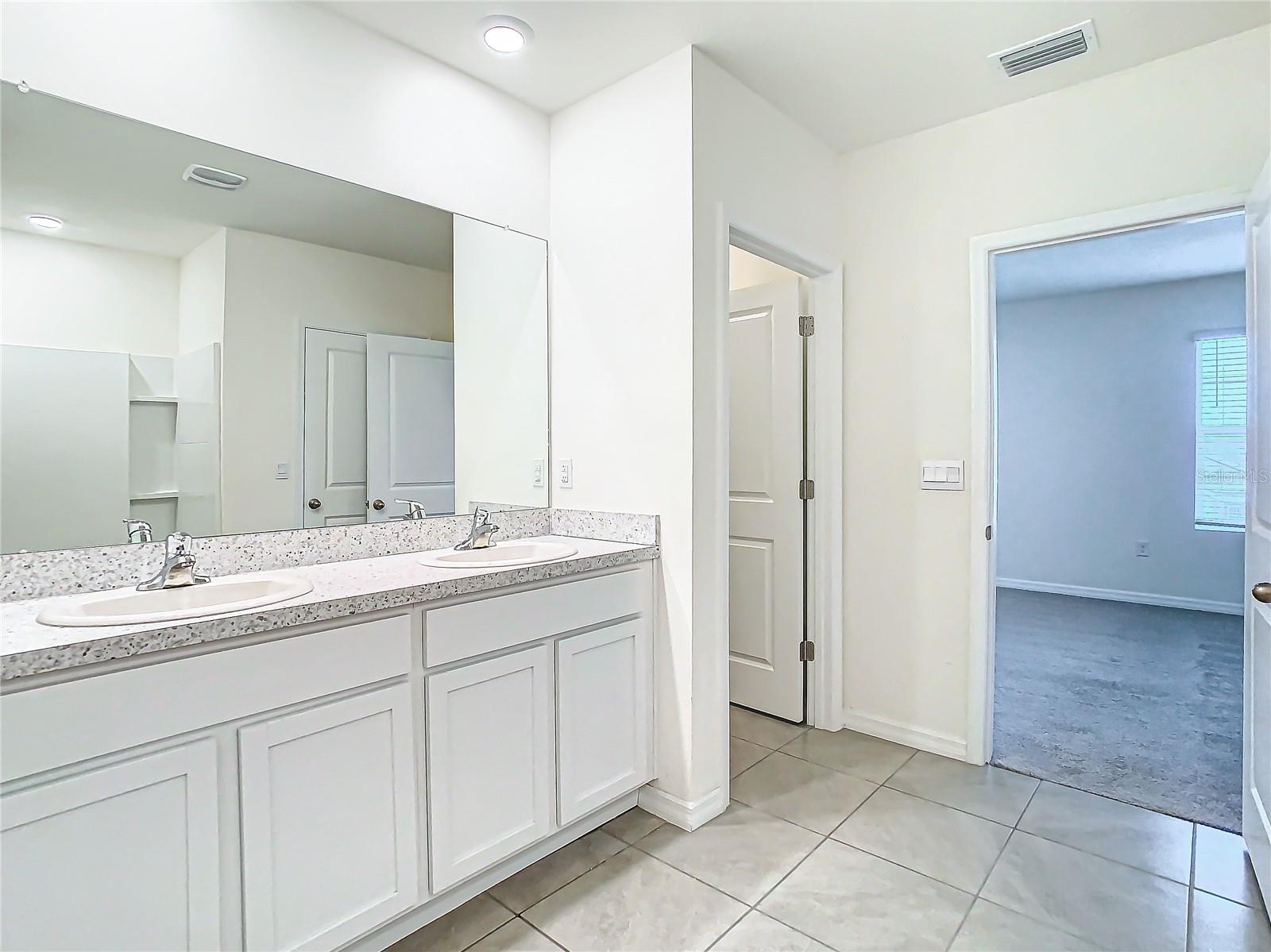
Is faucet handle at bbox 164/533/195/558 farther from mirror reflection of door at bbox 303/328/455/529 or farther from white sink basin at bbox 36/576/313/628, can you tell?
mirror reflection of door at bbox 303/328/455/529

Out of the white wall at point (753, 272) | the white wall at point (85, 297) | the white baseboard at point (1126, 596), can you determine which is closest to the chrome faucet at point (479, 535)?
the white wall at point (85, 297)

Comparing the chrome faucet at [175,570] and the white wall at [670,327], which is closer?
the chrome faucet at [175,570]

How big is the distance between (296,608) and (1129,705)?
3707 mm

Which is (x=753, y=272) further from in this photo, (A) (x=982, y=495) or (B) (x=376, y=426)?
(B) (x=376, y=426)

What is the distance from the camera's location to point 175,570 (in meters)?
1.70

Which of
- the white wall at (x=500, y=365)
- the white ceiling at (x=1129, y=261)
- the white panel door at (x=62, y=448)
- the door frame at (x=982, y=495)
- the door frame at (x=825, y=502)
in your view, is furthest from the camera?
the white ceiling at (x=1129, y=261)

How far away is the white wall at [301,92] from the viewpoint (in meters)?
1.66

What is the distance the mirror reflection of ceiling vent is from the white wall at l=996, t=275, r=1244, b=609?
493cm

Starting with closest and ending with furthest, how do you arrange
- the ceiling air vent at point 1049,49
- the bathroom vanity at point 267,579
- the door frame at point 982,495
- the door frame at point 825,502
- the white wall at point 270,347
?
the bathroom vanity at point 267,579
the white wall at point 270,347
the ceiling air vent at point 1049,49
the door frame at point 982,495
the door frame at point 825,502

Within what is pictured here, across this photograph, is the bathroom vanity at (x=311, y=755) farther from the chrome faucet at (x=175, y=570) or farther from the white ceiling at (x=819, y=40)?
the white ceiling at (x=819, y=40)

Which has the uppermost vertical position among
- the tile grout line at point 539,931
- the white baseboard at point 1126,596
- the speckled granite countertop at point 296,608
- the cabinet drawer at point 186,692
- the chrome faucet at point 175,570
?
the chrome faucet at point 175,570

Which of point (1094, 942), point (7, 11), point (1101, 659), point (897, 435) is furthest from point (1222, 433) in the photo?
point (7, 11)

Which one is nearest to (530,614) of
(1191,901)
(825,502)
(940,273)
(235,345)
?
(235,345)

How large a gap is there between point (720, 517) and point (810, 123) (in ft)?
5.40
